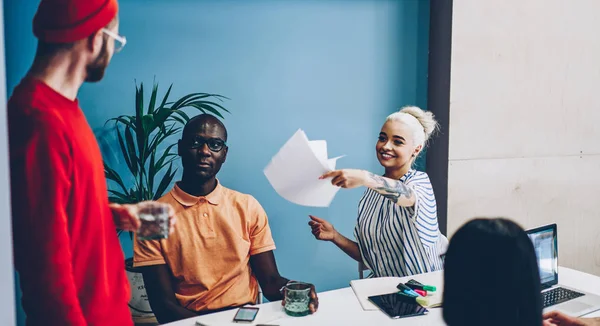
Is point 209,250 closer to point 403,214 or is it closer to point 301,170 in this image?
point 301,170

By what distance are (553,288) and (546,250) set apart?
164mm

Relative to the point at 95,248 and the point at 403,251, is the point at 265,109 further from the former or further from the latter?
the point at 95,248

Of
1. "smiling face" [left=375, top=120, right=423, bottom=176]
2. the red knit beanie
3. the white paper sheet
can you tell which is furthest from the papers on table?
the red knit beanie

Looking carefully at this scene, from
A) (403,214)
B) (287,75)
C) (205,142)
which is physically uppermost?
(287,75)

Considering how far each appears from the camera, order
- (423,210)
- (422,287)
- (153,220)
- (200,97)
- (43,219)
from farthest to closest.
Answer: (200,97), (423,210), (422,287), (153,220), (43,219)

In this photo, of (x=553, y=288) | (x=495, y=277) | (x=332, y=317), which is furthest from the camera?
(x=553, y=288)

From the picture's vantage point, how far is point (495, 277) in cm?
98

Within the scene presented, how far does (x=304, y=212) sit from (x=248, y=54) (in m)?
0.89

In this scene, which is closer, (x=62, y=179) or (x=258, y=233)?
(x=62, y=179)

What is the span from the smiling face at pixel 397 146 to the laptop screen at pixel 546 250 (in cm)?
60

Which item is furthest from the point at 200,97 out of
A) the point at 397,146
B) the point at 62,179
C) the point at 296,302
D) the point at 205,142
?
the point at 62,179

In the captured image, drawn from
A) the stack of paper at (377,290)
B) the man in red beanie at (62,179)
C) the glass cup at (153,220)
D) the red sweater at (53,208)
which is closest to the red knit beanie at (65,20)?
the man in red beanie at (62,179)

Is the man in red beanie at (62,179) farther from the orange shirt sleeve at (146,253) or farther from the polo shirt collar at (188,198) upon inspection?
the polo shirt collar at (188,198)

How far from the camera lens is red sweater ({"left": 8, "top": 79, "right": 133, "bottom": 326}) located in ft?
3.83
